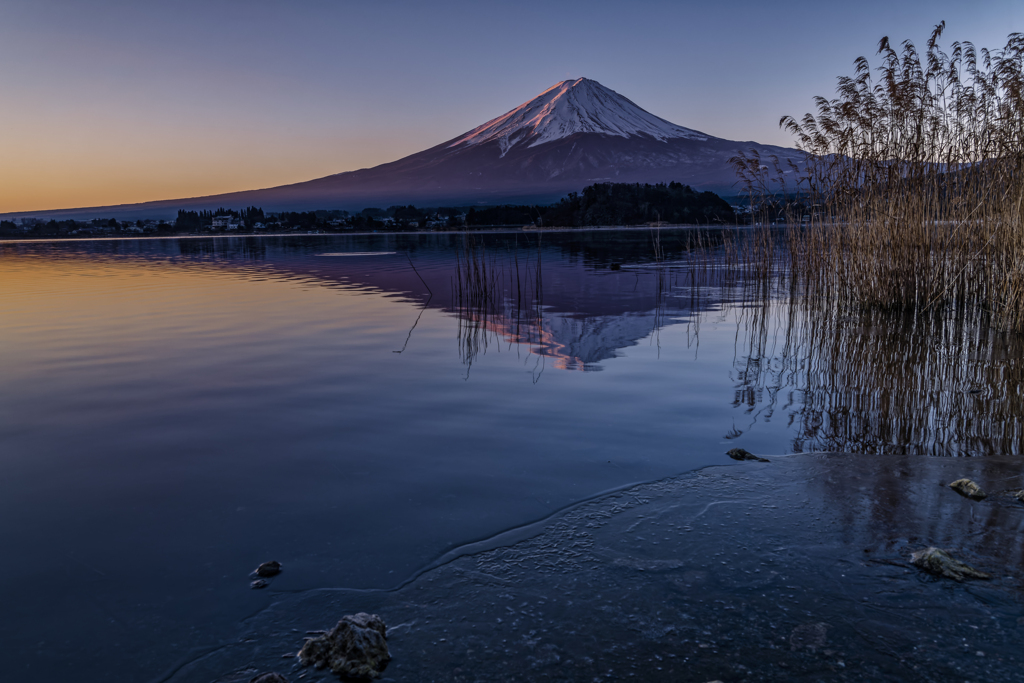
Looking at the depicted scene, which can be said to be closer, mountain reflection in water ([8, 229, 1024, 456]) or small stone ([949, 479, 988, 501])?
small stone ([949, 479, 988, 501])

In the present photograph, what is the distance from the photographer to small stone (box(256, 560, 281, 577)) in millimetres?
2738

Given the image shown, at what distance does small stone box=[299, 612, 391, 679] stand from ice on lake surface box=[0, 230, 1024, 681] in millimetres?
91

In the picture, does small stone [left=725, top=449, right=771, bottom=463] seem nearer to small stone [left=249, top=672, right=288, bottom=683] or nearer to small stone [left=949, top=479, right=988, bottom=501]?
small stone [left=949, top=479, right=988, bottom=501]

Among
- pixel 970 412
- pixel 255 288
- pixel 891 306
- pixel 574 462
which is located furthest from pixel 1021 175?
pixel 255 288

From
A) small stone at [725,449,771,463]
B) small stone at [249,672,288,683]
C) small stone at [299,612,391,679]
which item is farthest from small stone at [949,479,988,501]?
small stone at [249,672,288,683]

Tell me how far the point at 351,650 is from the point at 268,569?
833 mm

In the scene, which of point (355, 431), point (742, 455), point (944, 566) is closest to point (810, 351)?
point (742, 455)

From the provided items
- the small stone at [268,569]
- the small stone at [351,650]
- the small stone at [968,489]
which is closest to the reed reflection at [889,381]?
the small stone at [968,489]

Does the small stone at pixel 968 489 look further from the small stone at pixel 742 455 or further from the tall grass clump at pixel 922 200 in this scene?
the tall grass clump at pixel 922 200

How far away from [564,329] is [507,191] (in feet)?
564

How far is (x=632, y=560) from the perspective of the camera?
9.16 feet

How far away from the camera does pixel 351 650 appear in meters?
2.11

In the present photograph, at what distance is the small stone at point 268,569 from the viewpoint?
108 inches

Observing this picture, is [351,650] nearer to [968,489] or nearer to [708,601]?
[708,601]
